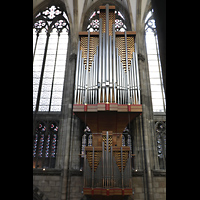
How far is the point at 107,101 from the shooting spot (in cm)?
910

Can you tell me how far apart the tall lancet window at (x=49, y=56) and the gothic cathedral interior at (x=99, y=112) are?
6cm

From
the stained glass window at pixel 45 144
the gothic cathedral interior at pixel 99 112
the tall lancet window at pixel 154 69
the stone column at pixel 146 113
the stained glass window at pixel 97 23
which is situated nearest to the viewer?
the gothic cathedral interior at pixel 99 112

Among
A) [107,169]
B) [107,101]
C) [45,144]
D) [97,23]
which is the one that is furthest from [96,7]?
[107,169]

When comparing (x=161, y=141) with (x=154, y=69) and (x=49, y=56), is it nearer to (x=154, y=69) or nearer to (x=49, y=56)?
(x=154, y=69)

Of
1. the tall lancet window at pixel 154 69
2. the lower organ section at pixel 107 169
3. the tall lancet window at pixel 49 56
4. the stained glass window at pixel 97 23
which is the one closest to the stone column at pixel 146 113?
the tall lancet window at pixel 154 69

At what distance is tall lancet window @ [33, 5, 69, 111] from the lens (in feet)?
38.2

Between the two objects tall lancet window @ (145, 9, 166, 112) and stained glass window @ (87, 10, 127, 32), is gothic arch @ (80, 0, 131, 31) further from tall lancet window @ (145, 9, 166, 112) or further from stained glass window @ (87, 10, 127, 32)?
tall lancet window @ (145, 9, 166, 112)

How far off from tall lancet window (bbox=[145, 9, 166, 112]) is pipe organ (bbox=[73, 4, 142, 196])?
206cm

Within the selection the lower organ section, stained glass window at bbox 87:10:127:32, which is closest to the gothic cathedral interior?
the lower organ section

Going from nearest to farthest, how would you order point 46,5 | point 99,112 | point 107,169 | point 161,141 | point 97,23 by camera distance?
point 107,169
point 99,112
point 161,141
point 97,23
point 46,5

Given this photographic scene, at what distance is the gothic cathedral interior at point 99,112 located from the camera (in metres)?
8.38

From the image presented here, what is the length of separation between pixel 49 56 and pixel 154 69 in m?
6.26

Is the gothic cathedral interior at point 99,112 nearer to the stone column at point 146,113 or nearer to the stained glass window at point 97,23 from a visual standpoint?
the stone column at point 146,113
